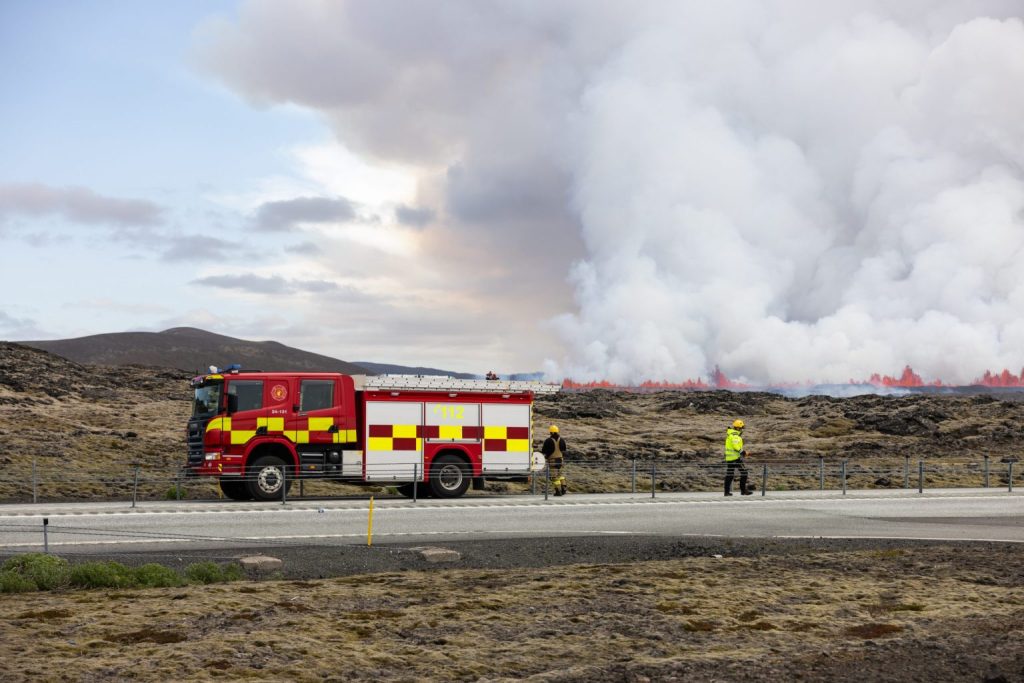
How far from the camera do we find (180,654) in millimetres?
9984

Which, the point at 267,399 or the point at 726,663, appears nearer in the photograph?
the point at 726,663

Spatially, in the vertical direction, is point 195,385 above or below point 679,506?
above

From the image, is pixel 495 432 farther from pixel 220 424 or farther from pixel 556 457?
pixel 220 424

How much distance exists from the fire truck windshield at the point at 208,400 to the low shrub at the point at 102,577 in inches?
524

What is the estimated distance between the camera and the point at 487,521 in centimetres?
2372

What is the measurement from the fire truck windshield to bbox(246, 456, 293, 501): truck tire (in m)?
1.65

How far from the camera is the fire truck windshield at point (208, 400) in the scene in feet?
91.0

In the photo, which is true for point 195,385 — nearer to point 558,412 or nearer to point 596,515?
point 596,515

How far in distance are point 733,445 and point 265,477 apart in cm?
1237

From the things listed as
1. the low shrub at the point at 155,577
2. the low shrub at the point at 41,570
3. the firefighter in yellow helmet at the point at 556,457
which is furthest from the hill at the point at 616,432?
the low shrub at the point at 155,577

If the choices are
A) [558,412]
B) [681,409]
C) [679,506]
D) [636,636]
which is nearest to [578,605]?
[636,636]

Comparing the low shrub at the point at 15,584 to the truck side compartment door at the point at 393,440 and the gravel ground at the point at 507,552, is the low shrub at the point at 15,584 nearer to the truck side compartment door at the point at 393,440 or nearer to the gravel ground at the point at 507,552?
the gravel ground at the point at 507,552

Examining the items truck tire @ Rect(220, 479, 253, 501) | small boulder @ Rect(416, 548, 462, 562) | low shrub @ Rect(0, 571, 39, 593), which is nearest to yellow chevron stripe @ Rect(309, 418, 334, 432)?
truck tire @ Rect(220, 479, 253, 501)

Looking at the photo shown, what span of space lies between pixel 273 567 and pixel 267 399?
12.4m
